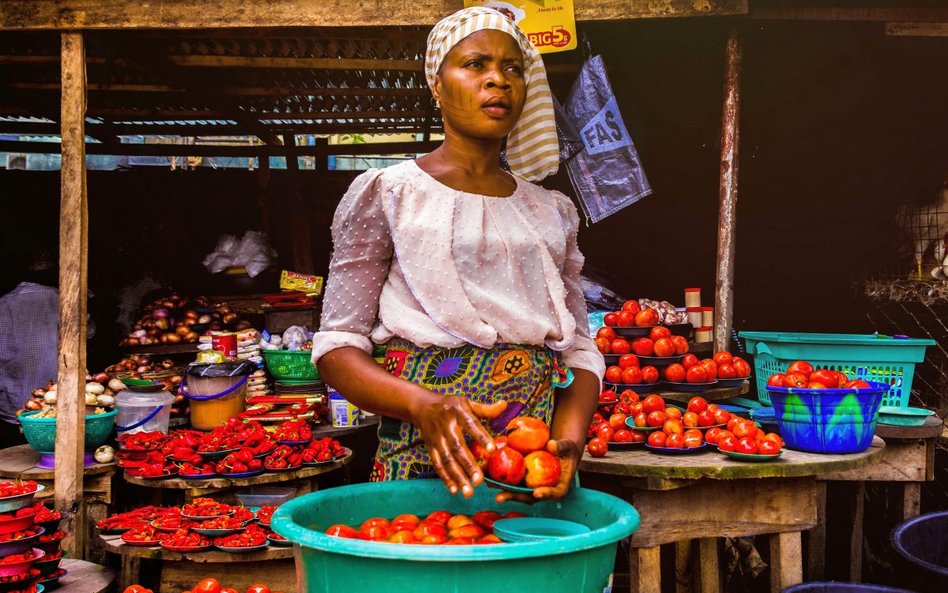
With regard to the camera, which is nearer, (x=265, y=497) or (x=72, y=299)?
(x=72, y=299)

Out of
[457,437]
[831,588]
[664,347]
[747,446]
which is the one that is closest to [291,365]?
[664,347]

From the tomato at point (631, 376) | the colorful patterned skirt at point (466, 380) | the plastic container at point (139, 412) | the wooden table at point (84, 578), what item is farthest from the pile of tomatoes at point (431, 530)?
the plastic container at point (139, 412)

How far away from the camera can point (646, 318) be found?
480 centimetres

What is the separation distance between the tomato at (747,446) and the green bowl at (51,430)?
3759 mm

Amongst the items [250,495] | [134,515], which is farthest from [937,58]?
[134,515]

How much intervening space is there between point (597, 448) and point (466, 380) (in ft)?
5.33

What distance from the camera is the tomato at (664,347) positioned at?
460cm

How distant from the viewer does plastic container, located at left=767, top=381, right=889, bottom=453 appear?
3211 mm

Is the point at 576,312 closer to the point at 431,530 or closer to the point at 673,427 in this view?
the point at 431,530

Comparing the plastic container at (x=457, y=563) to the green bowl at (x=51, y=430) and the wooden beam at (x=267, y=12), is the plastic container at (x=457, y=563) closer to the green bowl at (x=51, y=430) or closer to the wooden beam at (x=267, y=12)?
the wooden beam at (x=267, y=12)

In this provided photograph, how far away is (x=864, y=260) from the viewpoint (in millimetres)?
6023

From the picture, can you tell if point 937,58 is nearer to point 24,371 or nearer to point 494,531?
point 494,531

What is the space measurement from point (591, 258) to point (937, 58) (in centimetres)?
302

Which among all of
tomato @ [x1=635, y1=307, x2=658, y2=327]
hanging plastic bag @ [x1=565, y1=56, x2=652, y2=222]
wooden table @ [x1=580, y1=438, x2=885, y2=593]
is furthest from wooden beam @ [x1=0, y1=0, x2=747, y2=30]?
wooden table @ [x1=580, y1=438, x2=885, y2=593]
